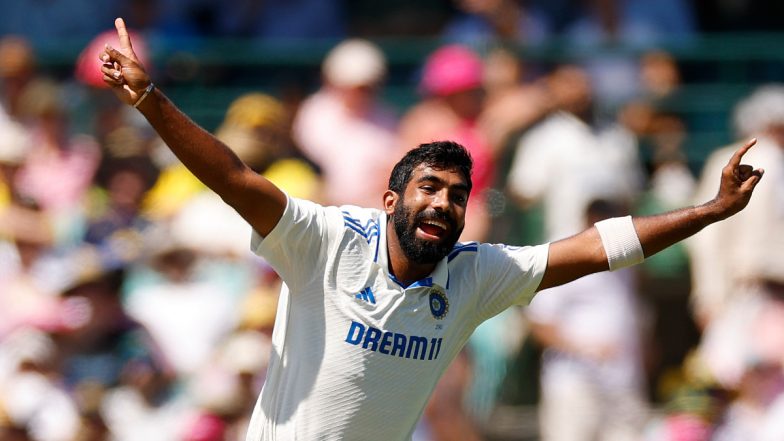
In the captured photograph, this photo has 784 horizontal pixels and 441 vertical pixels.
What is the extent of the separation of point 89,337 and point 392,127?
247 centimetres

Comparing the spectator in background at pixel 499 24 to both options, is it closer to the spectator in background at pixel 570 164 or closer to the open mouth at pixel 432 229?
the spectator in background at pixel 570 164

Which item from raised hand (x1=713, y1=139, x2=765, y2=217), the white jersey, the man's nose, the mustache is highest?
raised hand (x1=713, y1=139, x2=765, y2=217)

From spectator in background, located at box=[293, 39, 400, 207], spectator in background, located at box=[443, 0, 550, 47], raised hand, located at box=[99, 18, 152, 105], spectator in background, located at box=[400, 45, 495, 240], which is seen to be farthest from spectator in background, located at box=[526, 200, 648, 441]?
raised hand, located at box=[99, 18, 152, 105]

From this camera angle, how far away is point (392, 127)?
10758 mm

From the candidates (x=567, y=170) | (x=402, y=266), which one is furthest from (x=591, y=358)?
(x=402, y=266)

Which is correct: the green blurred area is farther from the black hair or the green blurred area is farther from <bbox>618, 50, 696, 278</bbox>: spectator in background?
the black hair

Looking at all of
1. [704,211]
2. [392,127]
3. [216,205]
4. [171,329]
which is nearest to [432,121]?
[392,127]

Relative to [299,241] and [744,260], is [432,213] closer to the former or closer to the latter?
[299,241]

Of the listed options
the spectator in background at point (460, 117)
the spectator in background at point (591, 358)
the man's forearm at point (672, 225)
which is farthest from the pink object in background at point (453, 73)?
the man's forearm at point (672, 225)

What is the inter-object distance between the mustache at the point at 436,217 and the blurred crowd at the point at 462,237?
11.3ft

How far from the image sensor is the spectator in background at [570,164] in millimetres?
9953

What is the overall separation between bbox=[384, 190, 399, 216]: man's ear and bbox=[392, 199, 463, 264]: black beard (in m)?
0.07

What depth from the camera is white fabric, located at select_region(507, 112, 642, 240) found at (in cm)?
994

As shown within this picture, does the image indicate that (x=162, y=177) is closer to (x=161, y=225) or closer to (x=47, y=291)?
(x=161, y=225)
